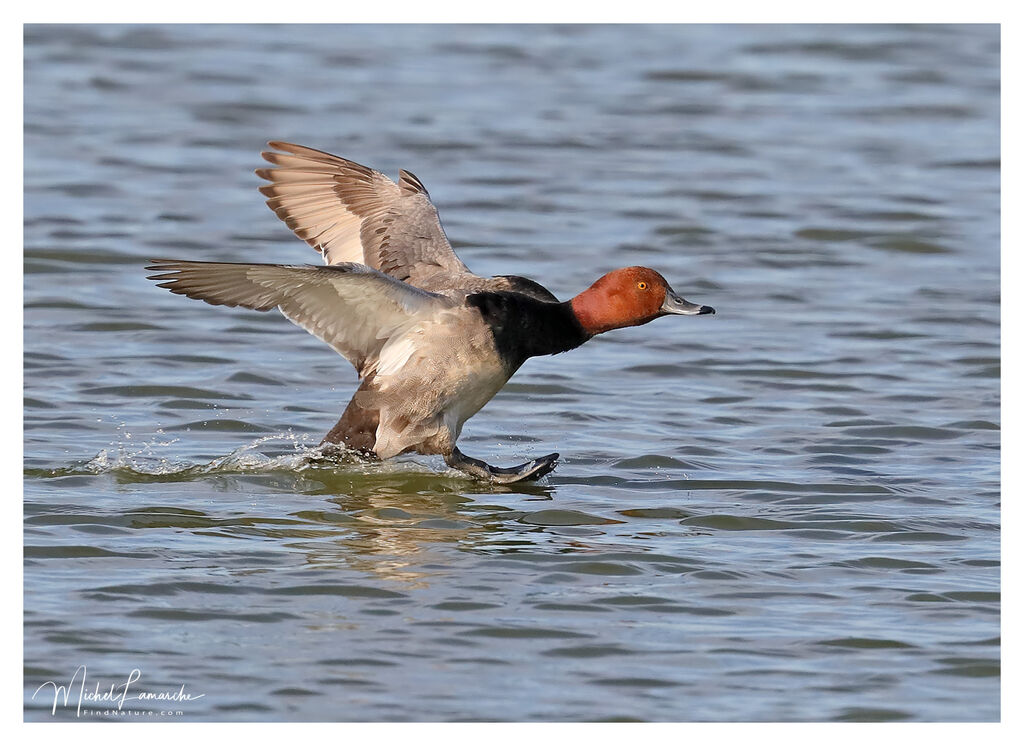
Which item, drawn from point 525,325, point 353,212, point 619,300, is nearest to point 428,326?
point 525,325

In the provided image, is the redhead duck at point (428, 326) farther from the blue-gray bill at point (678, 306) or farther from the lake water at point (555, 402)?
the lake water at point (555, 402)

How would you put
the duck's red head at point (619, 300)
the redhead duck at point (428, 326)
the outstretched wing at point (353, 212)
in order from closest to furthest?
the redhead duck at point (428, 326)
the duck's red head at point (619, 300)
the outstretched wing at point (353, 212)

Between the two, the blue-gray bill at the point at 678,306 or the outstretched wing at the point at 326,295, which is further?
the blue-gray bill at the point at 678,306

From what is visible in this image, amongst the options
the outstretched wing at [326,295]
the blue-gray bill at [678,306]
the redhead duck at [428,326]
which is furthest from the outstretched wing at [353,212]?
the blue-gray bill at [678,306]

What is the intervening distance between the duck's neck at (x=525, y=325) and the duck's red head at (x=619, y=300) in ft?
0.21

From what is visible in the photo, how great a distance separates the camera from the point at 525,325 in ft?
25.1

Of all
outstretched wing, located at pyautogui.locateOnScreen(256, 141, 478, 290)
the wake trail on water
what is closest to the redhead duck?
the wake trail on water

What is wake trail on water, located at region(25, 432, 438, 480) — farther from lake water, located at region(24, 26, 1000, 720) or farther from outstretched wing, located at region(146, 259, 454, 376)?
outstretched wing, located at region(146, 259, 454, 376)

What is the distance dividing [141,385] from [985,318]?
5706 millimetres

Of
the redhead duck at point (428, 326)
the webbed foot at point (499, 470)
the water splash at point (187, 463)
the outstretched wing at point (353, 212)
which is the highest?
the outstretched wing at point (353, 212)

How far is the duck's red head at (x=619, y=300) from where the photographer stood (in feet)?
25.6

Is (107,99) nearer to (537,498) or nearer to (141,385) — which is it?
(141,385)

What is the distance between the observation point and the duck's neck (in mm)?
7582

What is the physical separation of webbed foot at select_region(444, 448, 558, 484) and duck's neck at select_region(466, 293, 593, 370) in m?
0.50
